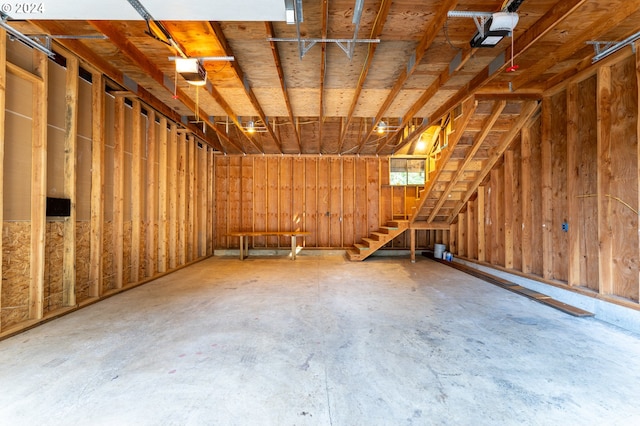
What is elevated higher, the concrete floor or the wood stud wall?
the wood stud wall

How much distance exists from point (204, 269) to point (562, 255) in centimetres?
693

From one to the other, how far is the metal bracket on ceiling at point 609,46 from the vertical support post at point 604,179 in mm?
298

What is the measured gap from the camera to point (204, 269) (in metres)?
6.38

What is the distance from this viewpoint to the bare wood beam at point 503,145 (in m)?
4.49

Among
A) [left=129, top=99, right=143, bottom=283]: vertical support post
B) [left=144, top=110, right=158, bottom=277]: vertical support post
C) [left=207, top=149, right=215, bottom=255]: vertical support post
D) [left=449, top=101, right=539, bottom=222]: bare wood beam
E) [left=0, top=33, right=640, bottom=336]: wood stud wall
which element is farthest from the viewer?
[left=207, top=149, right=215, bottom=255]: vertical support post

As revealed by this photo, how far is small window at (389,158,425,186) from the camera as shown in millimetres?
8766

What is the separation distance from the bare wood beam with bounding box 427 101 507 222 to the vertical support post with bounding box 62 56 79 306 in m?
6.27

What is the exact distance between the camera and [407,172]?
28.9ft

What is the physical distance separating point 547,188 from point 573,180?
0.49 meters

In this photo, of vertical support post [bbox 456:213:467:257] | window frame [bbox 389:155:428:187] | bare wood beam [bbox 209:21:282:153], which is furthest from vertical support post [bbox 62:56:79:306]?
vertical support post [bbox 456:213:467:257]

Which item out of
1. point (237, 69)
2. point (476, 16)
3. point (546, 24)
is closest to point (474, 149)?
point (546, 24)

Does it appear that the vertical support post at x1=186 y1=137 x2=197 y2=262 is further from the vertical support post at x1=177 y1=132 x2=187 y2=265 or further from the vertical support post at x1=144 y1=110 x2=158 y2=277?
the vertical support post at x1=144 y1=110 x2=158 y2=277

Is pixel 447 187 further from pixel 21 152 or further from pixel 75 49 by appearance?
pixel 21 152

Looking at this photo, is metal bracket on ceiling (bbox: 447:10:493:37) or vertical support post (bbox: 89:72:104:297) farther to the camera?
vertical support post (bbox: 89:72:104:297)
